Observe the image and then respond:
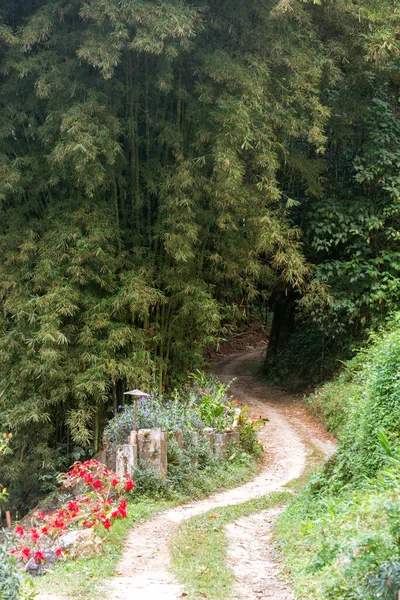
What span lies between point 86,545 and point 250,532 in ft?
5.81

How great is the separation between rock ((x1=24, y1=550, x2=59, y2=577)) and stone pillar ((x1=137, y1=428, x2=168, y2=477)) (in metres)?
2.39

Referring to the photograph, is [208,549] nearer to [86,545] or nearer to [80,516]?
[86,545]

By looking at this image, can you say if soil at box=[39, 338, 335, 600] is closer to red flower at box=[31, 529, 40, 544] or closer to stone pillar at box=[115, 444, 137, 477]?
red flower at box=[31, 529, 40, 544]

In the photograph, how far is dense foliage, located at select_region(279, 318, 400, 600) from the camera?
3.76 metres

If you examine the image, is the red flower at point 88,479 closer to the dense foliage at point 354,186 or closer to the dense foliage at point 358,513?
the dense foliage at point 358,513

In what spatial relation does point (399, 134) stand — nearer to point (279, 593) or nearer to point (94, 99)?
point (94, 99)

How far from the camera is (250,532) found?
22.2 feet

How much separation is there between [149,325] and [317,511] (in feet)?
18.1

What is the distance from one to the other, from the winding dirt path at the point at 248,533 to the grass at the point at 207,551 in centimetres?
8

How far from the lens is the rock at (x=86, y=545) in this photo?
5.60 m

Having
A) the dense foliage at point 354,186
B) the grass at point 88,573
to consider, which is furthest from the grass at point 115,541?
the dense foliage at point 354,186

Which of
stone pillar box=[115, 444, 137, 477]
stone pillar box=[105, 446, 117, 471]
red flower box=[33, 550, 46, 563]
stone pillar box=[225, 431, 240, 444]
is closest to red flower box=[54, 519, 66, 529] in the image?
red flower box=[33, 550, 46, 563]

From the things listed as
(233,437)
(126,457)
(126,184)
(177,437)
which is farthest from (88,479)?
(126,184)

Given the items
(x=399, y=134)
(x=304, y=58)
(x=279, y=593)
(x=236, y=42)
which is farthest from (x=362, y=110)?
(x=279, y=593)
